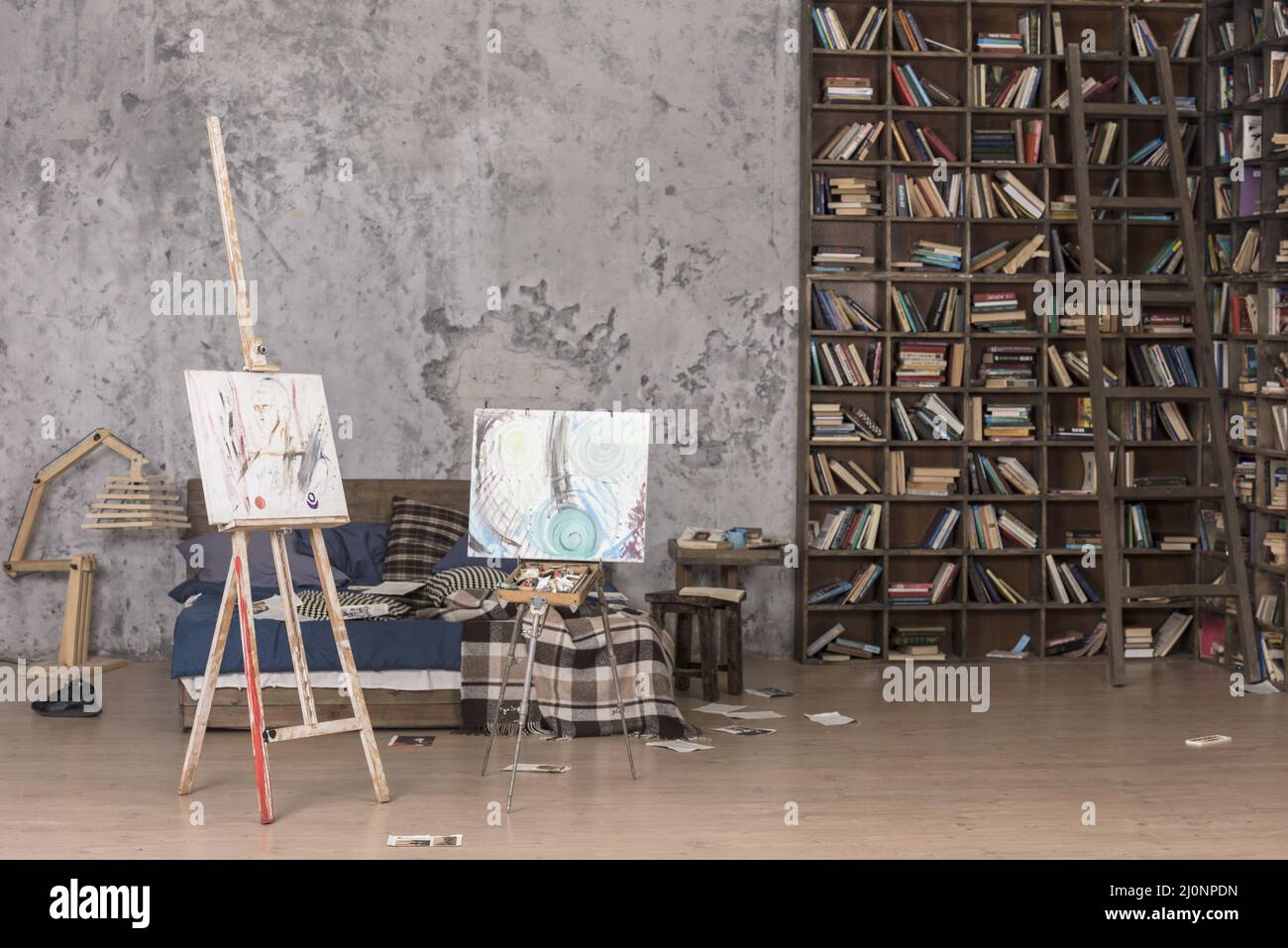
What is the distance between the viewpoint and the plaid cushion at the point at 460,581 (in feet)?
19.0

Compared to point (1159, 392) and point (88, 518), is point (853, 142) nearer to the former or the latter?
point (1159, 392)

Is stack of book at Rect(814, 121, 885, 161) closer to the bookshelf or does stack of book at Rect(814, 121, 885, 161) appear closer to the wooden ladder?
the wooden ladder

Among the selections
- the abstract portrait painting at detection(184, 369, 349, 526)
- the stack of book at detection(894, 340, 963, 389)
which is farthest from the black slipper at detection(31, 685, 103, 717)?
the stack of book at detection(894, 340, 963, 389)

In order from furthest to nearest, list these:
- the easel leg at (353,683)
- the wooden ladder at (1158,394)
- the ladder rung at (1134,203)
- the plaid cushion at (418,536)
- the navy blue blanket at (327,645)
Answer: the plaid cushion at (418,536) → the ladder rung at (1134,203) → the wooden ladder at (1158,394) → the navy blue blanket at (327,645) → the easel leg at (353,683)

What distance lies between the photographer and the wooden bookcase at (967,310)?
6.69m

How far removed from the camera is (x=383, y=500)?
6707mm

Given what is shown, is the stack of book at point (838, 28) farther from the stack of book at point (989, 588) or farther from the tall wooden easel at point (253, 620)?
the tall wooden easel at point (253, 620)

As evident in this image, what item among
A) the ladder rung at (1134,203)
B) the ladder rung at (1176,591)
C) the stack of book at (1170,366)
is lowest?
the ladder rung at (1176,591)

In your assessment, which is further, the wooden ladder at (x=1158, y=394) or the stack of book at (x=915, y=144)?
the stack of book at (x=915, y=144)

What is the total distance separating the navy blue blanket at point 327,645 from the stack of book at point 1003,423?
2988mm

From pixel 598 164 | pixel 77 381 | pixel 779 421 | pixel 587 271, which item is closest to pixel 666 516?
pixel 779 421

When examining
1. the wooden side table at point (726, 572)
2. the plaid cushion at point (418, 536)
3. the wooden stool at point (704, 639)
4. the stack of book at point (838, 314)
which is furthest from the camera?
the stack of book at point (838, 314)

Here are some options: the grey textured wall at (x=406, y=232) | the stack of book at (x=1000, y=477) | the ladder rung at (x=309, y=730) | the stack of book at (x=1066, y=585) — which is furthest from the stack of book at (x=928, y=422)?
the ladder rung at (x=309, y=730)

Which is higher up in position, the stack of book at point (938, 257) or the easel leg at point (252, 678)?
the stack of book at point (938, 257)
